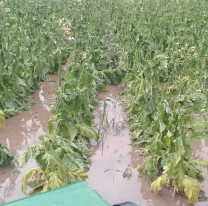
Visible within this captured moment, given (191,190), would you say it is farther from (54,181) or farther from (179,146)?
(54,181)

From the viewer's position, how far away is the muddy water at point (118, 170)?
3953 millimetres

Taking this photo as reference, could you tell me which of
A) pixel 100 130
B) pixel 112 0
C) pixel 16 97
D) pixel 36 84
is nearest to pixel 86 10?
pixel 112 0

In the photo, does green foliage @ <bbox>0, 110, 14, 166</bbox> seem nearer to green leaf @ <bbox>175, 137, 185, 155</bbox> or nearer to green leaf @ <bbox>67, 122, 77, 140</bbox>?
green leaf @ <bbox>67, 122, 77, 140</bbox>

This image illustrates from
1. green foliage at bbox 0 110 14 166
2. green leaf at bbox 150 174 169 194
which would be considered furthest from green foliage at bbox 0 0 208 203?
green foliage at bbox 0 110 14 166

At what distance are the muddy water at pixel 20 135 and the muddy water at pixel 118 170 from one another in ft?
2.63

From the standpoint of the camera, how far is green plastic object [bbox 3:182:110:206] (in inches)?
74.8

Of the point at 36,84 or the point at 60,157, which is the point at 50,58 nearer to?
the point at 36,84

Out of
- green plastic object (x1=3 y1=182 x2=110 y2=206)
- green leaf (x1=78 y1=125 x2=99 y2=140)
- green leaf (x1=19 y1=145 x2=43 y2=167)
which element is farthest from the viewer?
green leaf (x1=78 y1=125 x2=99 y2=140)

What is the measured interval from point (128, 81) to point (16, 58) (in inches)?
88.0

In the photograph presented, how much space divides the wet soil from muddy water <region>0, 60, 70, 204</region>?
80cm

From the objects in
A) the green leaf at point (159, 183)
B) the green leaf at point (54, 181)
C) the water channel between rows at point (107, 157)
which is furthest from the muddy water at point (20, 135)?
the green leaf at point (159, 183)

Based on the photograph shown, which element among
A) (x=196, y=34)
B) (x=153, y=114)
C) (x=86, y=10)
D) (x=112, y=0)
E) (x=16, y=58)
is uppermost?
(x=112, y=0)

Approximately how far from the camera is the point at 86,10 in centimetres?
1262

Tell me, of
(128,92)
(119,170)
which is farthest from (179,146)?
(128,92)
